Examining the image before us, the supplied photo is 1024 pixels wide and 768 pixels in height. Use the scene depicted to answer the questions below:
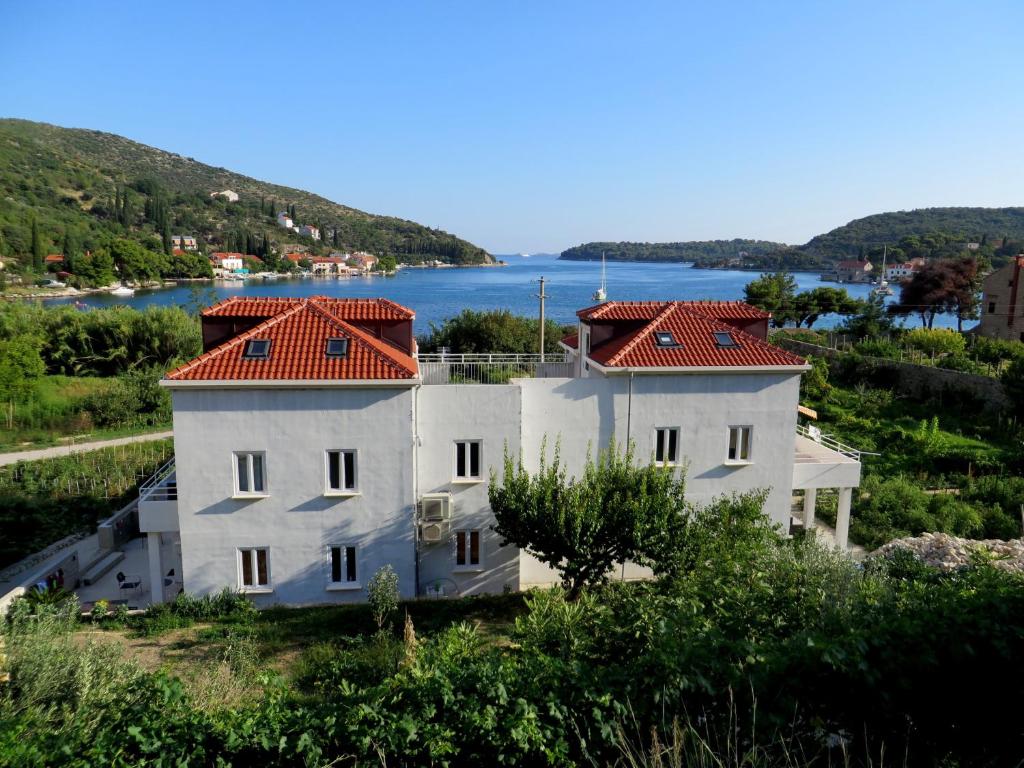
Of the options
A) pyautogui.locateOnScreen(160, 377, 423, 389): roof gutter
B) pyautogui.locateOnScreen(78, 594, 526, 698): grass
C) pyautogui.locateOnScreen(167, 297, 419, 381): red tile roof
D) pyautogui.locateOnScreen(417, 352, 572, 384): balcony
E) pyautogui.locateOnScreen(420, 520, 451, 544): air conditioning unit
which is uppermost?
pyautogui.locateOnScreen(167, 297, 419, 381): red tile roof

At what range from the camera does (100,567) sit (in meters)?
21.4

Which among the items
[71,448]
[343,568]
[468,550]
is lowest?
[71,448]

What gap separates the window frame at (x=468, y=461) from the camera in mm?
18609

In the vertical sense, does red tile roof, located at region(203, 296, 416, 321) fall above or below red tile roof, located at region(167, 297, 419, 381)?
above

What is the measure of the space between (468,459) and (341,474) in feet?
11.4

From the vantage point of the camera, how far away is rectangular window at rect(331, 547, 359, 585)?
60.0ft

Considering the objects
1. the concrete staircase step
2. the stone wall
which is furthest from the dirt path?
the stone wall

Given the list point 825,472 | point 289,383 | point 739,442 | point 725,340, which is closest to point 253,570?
point 289,383

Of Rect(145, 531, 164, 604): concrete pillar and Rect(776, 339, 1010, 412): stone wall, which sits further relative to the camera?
Rect(776, 339, 1010, 412): stone wall

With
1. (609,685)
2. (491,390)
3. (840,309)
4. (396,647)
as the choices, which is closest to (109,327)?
(491,390)

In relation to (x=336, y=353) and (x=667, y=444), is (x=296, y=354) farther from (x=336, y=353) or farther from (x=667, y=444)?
(x=667, y=444)

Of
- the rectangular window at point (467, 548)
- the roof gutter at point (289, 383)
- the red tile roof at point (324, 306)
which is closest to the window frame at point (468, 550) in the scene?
the rectangular window at point (467, 548)

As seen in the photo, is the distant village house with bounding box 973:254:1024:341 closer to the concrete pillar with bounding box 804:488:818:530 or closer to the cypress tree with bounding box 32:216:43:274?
the concrete pillar with bounding box 804:488:818:530

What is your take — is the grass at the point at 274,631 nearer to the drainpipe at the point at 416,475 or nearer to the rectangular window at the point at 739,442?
the drainpipe at the point at 416,475
